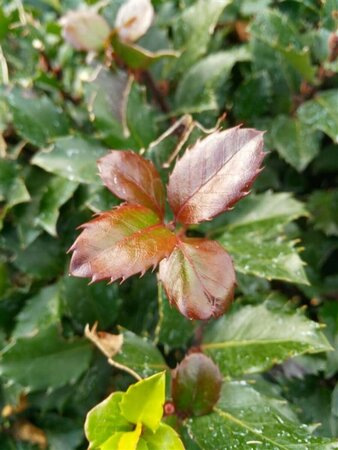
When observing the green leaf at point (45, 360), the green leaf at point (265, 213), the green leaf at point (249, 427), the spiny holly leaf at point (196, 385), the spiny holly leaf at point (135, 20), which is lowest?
the green leaf at point (45, 360)

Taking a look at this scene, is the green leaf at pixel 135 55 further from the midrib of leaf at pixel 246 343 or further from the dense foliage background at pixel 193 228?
the midrib of leaf at pixel 246 343

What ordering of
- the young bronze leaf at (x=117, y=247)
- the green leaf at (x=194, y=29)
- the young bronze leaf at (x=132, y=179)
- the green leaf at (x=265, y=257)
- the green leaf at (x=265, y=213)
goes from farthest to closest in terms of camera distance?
the green leaf at (x=194, y=29), the green leaf at (x=265, y=213), the green leaf at (x=265, y=257), the young bronze leaf at (x=132, y=179), the young bronze leaf at (x=117, y=247)

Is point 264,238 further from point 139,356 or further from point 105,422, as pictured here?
point 105,422

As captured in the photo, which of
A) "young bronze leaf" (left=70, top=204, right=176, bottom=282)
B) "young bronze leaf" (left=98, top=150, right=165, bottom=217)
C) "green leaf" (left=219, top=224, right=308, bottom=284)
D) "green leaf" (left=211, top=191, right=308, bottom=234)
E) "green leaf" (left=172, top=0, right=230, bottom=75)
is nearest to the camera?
"young bronze leaf" (left=70, top=204, right=176, bottom=282)

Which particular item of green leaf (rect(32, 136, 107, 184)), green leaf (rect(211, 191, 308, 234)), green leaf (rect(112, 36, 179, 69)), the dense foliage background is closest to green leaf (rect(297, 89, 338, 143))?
the dense foliage background

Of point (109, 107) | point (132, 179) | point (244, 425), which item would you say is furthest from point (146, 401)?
point (109, 107)

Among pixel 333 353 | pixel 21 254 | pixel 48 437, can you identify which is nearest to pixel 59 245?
pixel 21 254

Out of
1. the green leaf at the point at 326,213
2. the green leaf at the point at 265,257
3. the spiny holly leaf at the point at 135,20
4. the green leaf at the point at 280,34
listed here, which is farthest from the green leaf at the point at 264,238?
the spiny holly leaf at the point at 135,20

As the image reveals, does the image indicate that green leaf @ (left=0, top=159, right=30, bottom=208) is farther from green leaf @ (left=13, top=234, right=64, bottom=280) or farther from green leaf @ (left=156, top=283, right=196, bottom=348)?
green leaf @ (left=156, top=283, right=196, bottom=348)
